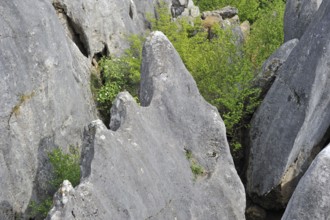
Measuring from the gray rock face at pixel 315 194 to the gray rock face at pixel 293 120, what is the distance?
6593 mm

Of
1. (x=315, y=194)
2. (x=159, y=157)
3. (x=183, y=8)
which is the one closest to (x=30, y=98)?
(x=159, y=157)

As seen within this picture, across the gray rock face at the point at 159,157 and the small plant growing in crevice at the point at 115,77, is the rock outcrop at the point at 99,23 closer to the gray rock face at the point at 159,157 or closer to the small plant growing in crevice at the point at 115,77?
the small plant growing in crevice at the point at 115,77

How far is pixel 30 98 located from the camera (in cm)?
1385

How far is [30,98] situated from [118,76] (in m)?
6.29

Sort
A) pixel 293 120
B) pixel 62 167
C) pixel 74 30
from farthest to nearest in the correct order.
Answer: pixel 74 30, pixel 293 120, pixel 62 167

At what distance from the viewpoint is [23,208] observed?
43.6 ft

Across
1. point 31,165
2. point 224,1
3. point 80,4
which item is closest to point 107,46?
point 80,4

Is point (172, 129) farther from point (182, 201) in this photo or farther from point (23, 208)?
point (23, 208)

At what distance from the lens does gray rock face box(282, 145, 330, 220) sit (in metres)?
7.27

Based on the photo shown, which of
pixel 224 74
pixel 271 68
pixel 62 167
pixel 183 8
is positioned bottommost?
pixel 183 8

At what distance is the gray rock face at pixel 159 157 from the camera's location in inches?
404

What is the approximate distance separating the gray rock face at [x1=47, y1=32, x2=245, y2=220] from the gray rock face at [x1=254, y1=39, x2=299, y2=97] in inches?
161

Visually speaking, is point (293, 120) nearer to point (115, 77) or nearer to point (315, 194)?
point (315, 194)

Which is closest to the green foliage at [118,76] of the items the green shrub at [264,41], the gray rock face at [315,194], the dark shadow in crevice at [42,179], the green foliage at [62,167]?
the green shrub at [264,41]
